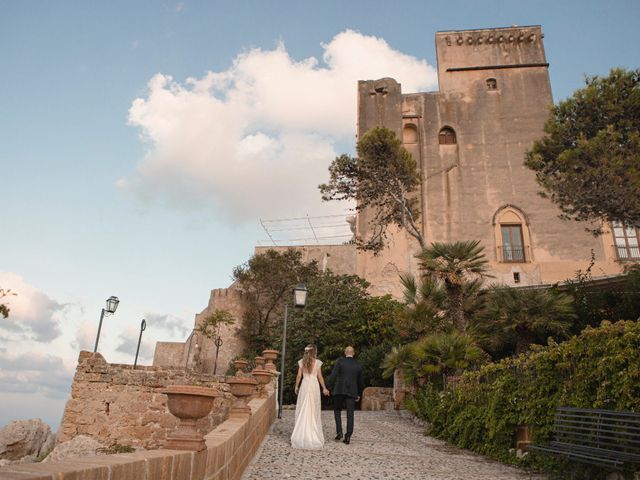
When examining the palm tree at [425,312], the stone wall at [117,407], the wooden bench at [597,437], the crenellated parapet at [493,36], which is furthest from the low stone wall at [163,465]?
the crenellated parapet at [493,36]

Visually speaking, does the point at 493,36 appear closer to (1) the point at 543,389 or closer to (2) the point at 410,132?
(2) the point at 410,132

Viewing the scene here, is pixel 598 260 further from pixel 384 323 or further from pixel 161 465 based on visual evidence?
pixel 161 465

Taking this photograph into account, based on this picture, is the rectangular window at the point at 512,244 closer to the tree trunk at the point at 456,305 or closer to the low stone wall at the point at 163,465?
the tree trunk at the point at 456,305

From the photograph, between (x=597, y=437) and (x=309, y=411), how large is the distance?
3.96 meters

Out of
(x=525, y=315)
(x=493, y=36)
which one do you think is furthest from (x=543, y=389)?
(x=493, y=36)

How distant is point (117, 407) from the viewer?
40.8 feet

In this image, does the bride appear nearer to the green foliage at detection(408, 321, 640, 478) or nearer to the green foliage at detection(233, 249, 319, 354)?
the green foliage at detection(408, 321, 640, 478)

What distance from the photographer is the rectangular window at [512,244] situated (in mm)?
24797

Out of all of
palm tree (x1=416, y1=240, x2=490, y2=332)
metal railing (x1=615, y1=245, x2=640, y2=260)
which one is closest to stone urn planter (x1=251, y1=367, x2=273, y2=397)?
palm tree (x1=416, y1=240, x2=490, y2=332)

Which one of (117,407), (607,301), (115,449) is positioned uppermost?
(607,301)

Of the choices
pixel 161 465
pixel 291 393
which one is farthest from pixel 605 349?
pixel 291 393

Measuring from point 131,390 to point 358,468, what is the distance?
864 centimetres

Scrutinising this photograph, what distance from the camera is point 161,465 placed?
2254 mm

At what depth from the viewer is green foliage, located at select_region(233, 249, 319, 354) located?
2669cm
